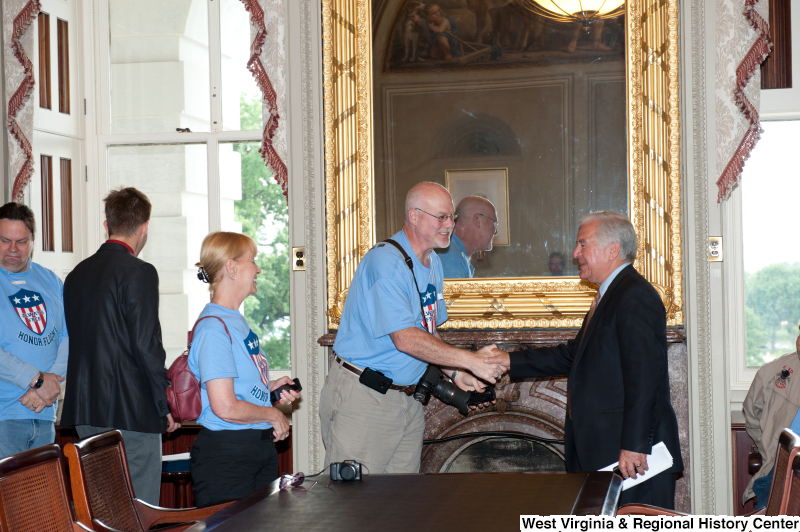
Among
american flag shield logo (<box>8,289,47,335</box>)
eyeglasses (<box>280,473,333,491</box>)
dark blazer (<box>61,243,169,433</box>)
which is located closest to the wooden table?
eyeglasses (<box>280,473,333,491</box>)

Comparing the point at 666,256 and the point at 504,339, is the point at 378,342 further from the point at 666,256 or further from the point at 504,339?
the point at 666,256

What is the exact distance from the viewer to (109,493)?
93.5 inches

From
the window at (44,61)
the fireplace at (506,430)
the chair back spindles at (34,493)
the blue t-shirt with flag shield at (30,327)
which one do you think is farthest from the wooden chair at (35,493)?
the window at (44,61)

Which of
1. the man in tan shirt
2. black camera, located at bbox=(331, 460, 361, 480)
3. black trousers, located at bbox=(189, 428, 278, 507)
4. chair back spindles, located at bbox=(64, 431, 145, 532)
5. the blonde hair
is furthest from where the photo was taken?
the man in tan shirt

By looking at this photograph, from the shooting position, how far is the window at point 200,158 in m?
4.88

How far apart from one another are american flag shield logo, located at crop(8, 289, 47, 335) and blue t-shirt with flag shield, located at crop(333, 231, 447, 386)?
54.1 inches

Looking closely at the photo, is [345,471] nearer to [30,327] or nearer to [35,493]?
[35,493]

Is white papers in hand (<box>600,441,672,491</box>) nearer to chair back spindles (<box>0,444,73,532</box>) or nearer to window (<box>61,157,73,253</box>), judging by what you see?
chair back spindles (<box>0,444,73,532</box>)

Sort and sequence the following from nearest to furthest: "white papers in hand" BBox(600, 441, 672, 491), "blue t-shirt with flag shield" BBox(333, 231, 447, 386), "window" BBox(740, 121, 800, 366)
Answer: "white papers in hand" BBox(600, 441, 672, 491) → "blue t-shirt with flag shield" BBox(333, 231, 447, 386) → "window" BBox(740, 121, 800, 366)

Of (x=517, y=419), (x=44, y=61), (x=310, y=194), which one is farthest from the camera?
(x=44, y=61)

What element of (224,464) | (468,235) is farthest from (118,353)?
(468,235)

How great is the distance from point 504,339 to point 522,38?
1.66 meters

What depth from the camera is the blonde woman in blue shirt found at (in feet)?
7.87

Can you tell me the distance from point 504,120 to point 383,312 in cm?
160
